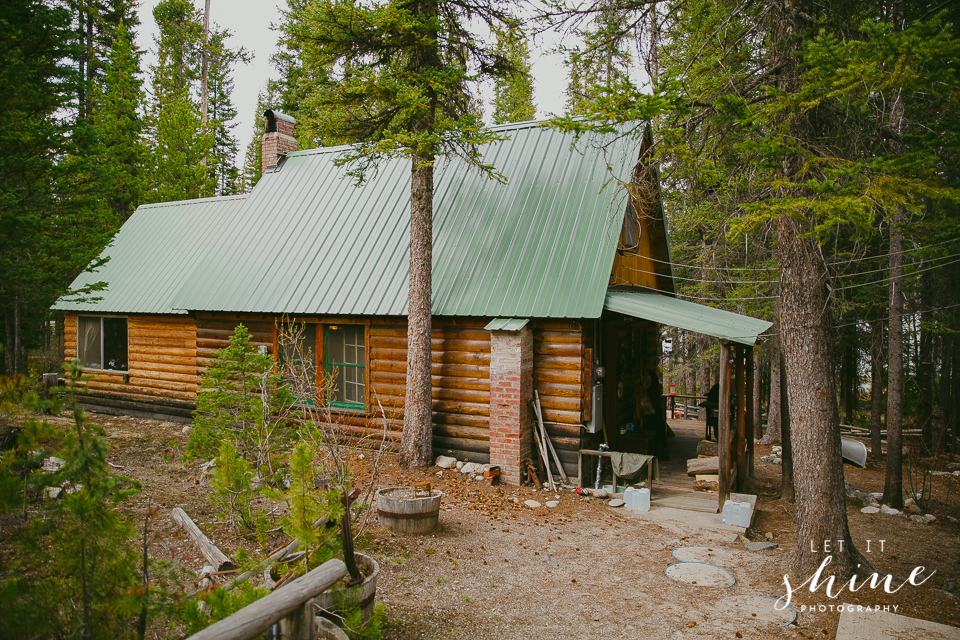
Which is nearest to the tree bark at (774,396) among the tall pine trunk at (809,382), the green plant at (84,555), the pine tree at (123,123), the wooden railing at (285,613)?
the tall pine trunk at (809,382)

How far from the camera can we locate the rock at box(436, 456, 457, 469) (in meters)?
10.5

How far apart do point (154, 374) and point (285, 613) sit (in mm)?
13598

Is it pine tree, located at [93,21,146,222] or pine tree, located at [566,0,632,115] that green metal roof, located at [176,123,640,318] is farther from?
pine tree, located at [93,21,146,222]

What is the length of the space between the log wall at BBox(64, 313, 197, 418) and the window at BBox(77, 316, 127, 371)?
→ 1.33 ft

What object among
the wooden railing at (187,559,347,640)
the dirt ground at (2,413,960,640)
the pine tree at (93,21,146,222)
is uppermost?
the pine tree at (93,21,146,222)

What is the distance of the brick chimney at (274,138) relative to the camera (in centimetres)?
1584

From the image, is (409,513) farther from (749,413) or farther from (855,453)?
(855,453)

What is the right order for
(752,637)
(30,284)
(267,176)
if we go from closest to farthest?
1. (752,637)
2. (30,284)
3. (267,176)

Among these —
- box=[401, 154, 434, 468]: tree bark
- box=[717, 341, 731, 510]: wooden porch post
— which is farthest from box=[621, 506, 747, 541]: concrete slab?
box=[401, 154, 434, 468]: tree bark

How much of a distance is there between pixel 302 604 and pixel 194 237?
1521cm

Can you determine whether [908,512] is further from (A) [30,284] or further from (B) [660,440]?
(A) [30,284]

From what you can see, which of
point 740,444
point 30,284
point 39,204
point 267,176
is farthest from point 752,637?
point 267,176

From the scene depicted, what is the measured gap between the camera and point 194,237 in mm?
16469

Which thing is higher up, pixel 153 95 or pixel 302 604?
pixel 153 95
